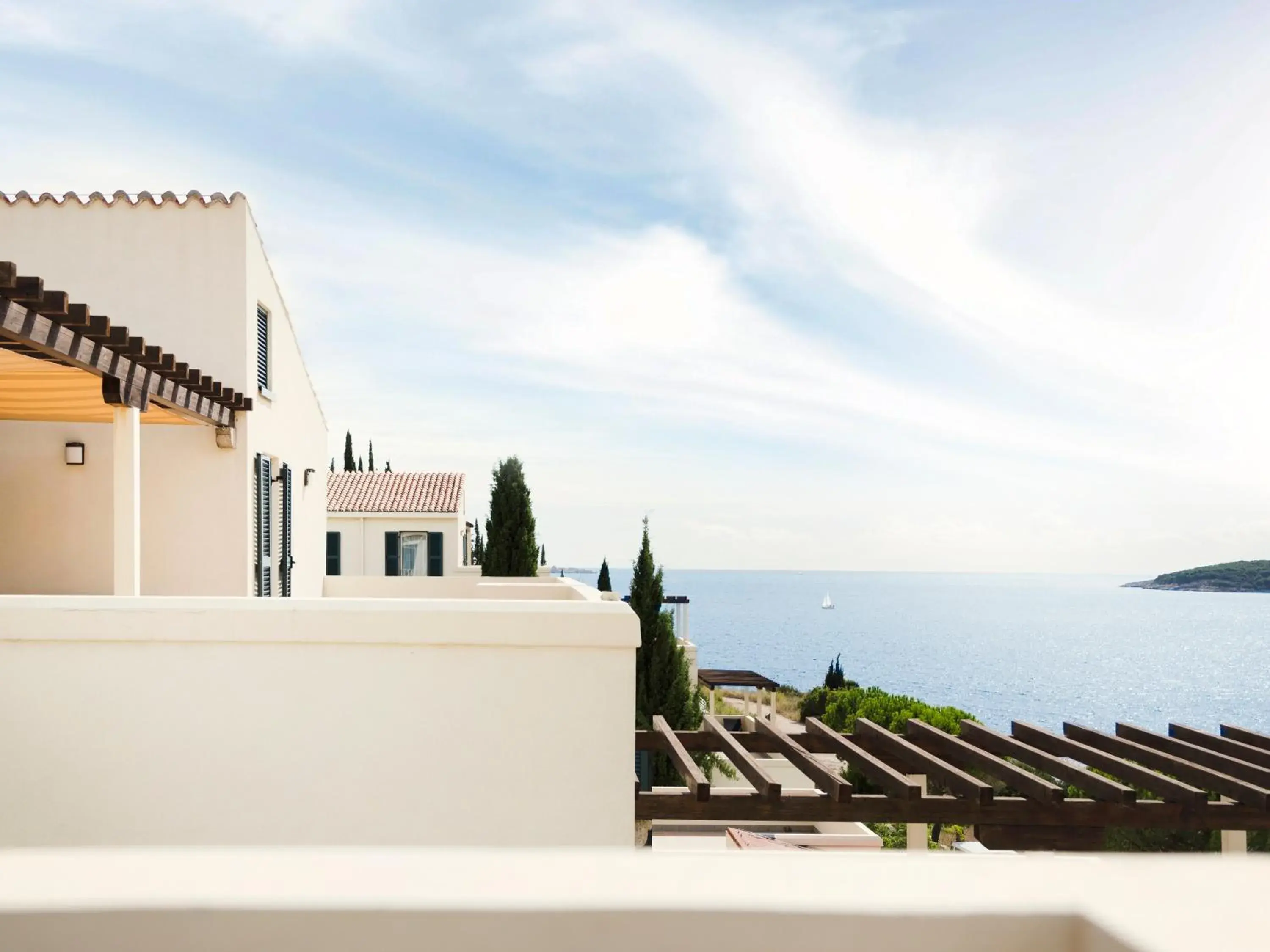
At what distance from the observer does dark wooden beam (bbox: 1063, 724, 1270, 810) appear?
6914 millimetres

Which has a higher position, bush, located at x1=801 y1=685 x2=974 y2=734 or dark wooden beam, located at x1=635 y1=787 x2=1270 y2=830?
dark wooden beam, located at x1=635 y1=787 x2=1270 y2=830

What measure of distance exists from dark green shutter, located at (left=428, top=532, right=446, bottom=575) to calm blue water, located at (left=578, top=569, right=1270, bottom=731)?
1423 inches

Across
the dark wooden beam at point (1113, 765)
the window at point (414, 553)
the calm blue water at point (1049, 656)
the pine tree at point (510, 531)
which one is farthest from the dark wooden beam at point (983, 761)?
the calm blue water at point (1049, 656)

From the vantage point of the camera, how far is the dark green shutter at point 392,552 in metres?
25.9

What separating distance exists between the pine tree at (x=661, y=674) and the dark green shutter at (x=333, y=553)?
27.8 ft

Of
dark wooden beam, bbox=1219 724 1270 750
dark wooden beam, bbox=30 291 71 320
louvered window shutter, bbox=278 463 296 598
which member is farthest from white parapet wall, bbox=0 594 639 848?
dark wooden beam, bbox=1219 724 1270 750

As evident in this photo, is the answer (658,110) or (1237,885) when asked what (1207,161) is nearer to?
(658,110)

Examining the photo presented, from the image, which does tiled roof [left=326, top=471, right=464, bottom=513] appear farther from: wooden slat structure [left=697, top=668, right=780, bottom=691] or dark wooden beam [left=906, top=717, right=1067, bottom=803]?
dark wooden beam [left=906, top=717, right=1067, bottom=803]

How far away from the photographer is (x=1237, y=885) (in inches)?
48.6

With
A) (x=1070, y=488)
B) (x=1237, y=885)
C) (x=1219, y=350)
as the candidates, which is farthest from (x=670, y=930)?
(x=1070, y=488)

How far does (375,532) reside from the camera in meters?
25.8

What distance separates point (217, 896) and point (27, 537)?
9097 millimetres

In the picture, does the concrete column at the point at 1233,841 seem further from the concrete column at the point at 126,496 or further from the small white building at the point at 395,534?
the small white building at the point at 395,534

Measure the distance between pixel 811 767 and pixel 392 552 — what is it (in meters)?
20.6
